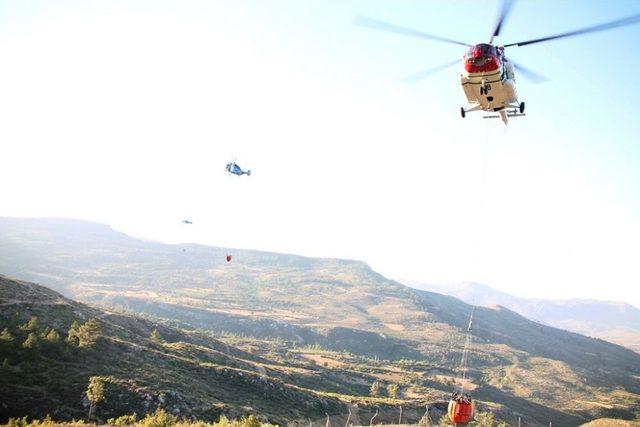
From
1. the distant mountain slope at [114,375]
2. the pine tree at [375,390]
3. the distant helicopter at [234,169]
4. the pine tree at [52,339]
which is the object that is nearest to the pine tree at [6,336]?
the distant mountain slope at [114,375]

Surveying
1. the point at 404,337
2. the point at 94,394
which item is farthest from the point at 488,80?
the point at 404,337

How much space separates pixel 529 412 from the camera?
75562 millimetres

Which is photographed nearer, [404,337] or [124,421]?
[124,421]

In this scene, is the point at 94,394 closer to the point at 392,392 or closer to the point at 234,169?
the point at 234,169

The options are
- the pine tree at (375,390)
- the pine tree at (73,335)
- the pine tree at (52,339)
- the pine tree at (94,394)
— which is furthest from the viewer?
the pine tree at (375,390)

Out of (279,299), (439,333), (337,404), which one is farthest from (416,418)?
(279,299)

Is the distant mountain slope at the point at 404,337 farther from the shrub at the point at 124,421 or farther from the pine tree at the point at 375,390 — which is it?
the shrub at the point at 124,421

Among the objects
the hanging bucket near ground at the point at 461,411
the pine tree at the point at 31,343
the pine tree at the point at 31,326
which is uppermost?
the hanging bucket near ground at the point at 461,411

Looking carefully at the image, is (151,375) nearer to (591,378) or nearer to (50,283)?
(591,378)

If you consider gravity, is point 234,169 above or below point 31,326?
above

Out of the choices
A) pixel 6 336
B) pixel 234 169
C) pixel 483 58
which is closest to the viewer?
pixel 483 58

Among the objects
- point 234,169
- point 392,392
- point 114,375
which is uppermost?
point 234,169

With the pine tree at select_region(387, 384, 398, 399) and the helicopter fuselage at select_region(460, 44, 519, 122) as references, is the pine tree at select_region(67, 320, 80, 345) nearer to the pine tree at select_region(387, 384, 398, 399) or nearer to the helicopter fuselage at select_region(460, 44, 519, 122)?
the helicopter fuselage at select_region(460, 44, 519, 122)

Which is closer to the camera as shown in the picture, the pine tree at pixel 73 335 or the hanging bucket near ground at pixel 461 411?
the hanging bucket near ground at pixel 461 411
